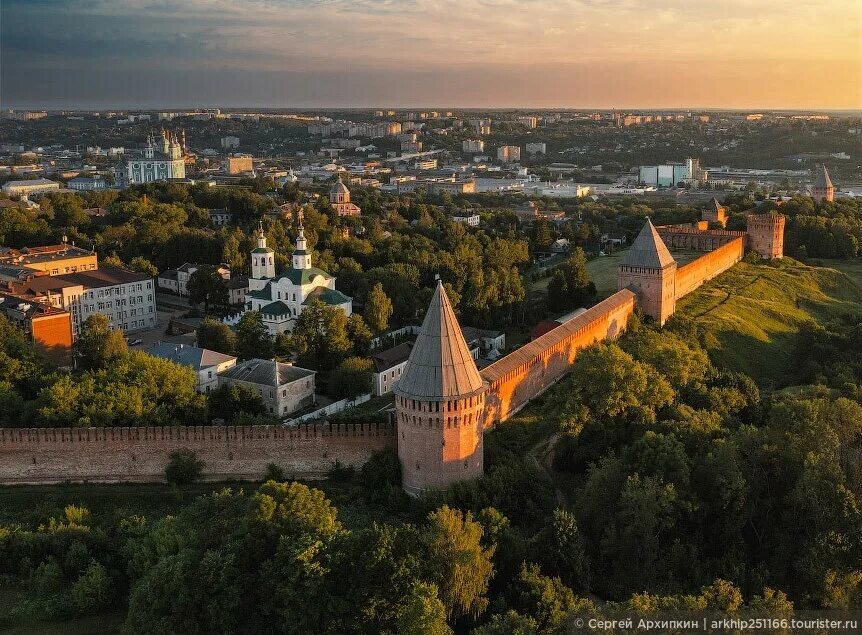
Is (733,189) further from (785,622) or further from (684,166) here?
(785,622)

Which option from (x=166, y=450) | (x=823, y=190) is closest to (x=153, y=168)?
(x=823, y=190)

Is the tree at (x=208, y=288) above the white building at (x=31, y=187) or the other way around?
the other way around

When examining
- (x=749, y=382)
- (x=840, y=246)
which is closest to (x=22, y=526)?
(x=749, y=382)

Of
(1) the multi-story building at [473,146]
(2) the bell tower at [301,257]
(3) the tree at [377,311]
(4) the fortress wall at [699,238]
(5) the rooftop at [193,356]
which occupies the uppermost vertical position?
(1) the multi-story building at [473,146]

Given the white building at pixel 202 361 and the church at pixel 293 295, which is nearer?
the white building at pixel 202 361

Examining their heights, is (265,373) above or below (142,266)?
below

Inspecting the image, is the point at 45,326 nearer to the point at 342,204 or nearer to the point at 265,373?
the point at 265,373

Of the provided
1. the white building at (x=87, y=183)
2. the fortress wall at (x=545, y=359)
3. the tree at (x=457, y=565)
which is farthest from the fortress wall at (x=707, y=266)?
the white building at (x=87, y=183)

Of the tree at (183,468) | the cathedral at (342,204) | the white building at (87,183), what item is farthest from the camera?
the white building at (87,183)

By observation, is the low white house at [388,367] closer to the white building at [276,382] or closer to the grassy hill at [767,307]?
the white building at [276,382]
